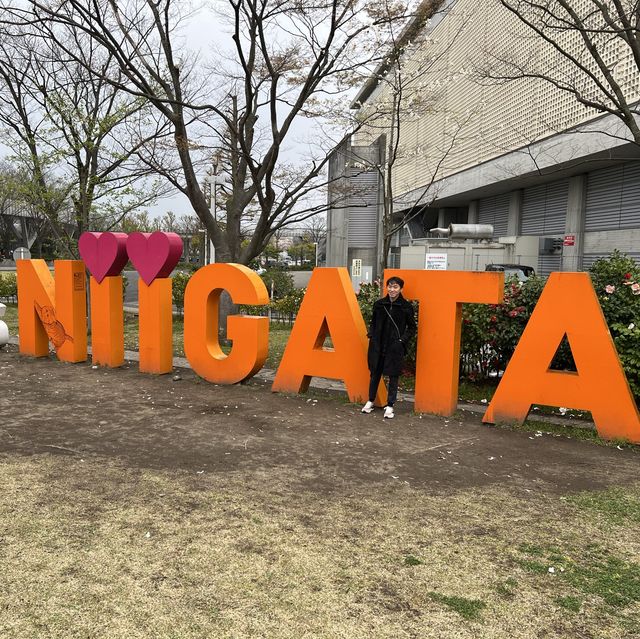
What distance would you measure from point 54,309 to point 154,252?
2.46 metres

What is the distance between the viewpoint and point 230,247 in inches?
467

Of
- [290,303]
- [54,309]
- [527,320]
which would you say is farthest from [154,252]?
[290,303]

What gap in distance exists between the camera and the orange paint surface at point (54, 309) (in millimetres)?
9609

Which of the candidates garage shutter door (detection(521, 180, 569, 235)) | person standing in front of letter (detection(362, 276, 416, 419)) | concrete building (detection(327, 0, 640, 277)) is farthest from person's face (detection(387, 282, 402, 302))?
garage shutter door (detection(521, 180, 569, 235))

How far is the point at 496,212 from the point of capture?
26938 millimetres

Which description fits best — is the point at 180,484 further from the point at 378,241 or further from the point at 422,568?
the point at 378,241

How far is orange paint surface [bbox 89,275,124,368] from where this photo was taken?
937cm

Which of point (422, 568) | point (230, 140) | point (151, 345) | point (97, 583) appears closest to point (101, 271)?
point (151, 345)

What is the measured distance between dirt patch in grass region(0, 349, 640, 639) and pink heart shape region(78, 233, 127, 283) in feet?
10.9

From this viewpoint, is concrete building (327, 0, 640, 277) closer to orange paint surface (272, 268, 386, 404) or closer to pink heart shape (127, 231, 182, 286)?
pink heart shape (127, 231, 182, 286)

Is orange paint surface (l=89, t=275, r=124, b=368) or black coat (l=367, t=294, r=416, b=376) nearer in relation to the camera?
black coat (l=367, t=294, r=416, b=376)

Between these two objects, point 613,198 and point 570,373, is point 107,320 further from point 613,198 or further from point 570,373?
point 613,198

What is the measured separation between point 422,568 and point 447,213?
1208 inches

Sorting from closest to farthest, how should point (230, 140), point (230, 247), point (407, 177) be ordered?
1. point (230, 247)
2. point (230, 140)
3. point (407, 177)
